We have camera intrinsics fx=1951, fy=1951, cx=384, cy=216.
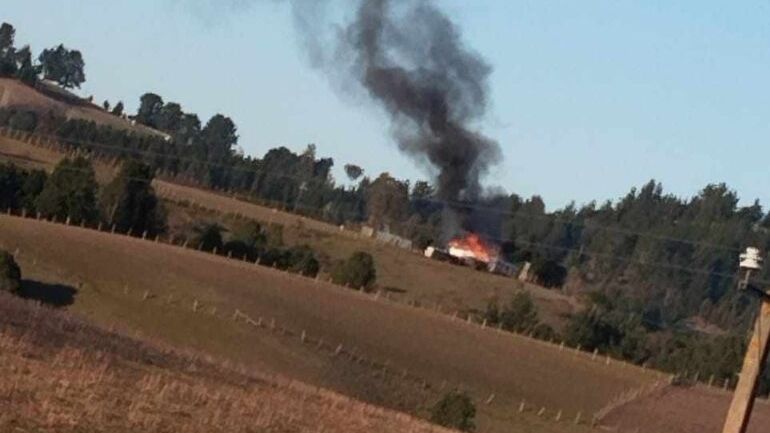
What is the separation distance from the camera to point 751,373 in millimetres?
24438

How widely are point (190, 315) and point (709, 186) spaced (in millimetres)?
121241

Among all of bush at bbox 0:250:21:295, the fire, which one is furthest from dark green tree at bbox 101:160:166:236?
bush at bbox 0:250:21:295

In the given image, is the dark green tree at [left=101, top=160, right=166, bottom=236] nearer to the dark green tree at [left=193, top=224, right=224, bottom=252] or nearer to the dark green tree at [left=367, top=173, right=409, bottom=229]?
the dark green tree at [left=193, top=224, right=224, bottom=252]

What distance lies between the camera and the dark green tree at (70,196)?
89.6 m

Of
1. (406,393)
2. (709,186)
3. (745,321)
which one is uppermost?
(709,186)

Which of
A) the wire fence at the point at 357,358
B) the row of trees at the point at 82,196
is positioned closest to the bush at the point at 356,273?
the row of trees at the point at 82,196

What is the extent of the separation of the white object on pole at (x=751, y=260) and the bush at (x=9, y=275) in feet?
115

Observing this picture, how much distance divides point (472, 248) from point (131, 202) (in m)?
22.1

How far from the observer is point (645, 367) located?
8344cm

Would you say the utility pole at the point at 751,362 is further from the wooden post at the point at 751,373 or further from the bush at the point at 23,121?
the bush at the point at 23,121

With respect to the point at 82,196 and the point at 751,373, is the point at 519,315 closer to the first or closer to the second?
the point at 82,196

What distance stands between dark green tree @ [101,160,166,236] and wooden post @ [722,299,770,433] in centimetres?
7092

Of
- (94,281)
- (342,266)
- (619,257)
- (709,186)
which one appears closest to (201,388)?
(94,281)

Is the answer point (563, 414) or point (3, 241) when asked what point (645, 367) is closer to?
point (563, 414)
